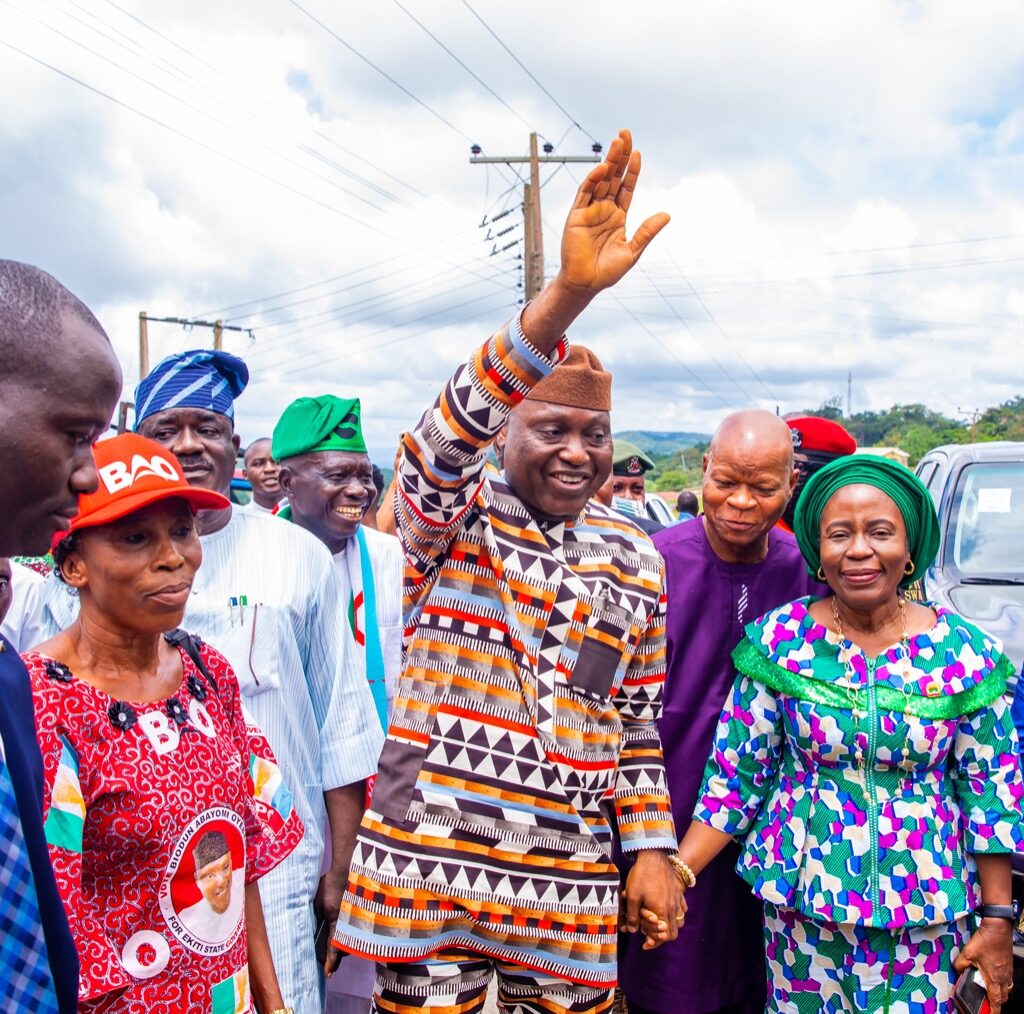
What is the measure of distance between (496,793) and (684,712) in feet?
2.87

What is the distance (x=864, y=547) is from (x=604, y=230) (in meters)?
1.21

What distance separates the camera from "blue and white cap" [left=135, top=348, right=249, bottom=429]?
104 inches

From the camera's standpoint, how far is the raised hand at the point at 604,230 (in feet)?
6.04

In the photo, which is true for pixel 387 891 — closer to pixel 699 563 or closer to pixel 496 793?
pixel 496 793

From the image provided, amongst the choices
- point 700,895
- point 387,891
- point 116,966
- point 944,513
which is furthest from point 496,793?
point 944,513

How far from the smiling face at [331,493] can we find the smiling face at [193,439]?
2.97 ft

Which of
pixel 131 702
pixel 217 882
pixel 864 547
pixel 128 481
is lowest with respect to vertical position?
pixel 217 882

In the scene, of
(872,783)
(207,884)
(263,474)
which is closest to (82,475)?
(207,884)

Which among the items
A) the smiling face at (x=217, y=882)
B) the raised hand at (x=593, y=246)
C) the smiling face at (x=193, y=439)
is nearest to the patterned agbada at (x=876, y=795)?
the raised hand at (x=593, y=246)

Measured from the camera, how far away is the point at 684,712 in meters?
2.80

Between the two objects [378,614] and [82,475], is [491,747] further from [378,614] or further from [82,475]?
[378,614]

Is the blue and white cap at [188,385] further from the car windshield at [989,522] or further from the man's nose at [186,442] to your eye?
the car windshield at [989,522]

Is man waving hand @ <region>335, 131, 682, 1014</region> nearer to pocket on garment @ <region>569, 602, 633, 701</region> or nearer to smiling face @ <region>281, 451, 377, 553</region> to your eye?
pocket on garment @ <region>569, 602, 633, 701</region>

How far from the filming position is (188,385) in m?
2.64
